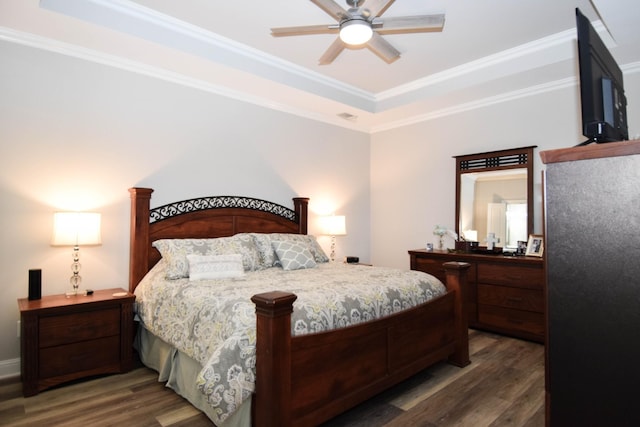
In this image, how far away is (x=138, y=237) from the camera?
324cm

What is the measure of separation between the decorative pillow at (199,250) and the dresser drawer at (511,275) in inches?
92.2

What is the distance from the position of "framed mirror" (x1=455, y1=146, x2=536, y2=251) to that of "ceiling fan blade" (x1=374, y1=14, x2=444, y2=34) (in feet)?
7.19

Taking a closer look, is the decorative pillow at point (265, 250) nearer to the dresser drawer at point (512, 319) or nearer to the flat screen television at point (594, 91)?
the dresser drawer at point (512, 319)

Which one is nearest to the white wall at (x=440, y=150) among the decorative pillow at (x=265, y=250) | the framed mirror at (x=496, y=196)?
the framed mirror at (x=496, y=196)

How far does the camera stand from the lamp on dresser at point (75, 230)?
270 cm

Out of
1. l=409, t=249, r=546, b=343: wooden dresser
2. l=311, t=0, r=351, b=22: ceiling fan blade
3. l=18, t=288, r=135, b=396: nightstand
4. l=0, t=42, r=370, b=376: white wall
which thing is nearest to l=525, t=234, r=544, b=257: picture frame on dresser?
l=409, t=249, r=546, b=343: wooden dresser

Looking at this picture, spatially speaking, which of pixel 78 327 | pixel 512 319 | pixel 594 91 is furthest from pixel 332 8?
pixel 512 319

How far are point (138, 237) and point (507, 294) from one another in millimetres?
3580

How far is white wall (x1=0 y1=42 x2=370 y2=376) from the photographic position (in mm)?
2766

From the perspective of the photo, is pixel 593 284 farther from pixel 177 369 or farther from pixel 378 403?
pixel 177 369

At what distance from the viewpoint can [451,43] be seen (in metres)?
3.37

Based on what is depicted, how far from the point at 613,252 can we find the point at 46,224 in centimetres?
350

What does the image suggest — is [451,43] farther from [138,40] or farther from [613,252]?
[613,252]

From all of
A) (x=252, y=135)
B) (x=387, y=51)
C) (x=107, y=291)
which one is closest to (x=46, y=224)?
(x=107, y=291)
